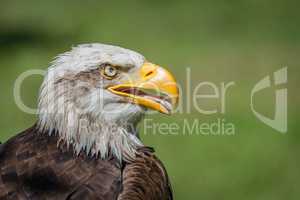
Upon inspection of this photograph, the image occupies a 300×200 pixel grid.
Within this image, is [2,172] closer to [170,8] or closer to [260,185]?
[260,185]

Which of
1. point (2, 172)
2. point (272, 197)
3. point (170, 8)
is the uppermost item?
point (170, 8)

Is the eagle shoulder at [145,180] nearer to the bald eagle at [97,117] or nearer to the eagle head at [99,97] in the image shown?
the bald eagle at [97,117]

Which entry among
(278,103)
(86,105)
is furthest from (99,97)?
(278,103)

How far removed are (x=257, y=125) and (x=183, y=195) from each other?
179 cm

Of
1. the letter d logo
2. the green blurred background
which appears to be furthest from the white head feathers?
the letter d logo

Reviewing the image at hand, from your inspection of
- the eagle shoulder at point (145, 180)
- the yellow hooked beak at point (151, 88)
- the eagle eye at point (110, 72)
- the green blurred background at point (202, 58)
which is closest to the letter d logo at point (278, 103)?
the green blurred background at point (202, 58)

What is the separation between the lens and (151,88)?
6.05 metres

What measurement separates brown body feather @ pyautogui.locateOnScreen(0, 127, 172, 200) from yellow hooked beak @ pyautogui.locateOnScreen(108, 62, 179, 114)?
40 cm

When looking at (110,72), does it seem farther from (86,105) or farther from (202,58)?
(202,58)

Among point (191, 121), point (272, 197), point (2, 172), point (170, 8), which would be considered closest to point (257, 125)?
point (191, 121)

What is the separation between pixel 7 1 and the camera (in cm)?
1384

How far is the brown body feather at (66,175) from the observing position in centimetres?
546

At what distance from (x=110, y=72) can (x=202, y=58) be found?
6060 millimetres

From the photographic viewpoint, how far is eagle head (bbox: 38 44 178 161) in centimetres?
594
